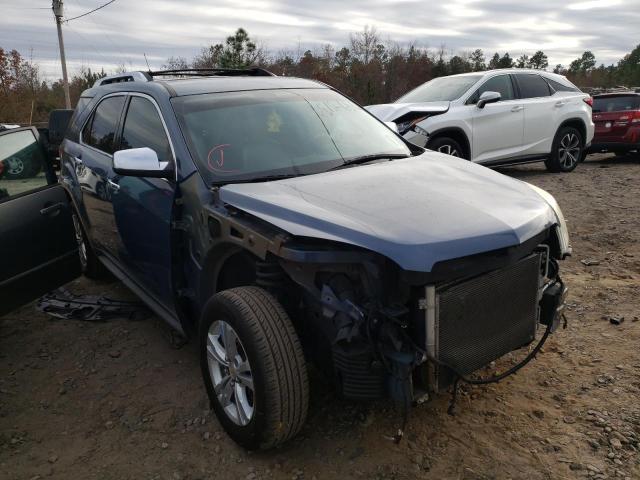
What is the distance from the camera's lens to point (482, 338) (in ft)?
8.25

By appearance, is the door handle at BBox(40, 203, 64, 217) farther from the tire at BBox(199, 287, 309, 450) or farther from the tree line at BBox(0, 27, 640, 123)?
the tree line at BBox(0, 27, 640, 123)

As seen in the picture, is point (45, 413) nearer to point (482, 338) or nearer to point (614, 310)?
point (482, 338)

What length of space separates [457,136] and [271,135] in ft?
17.7

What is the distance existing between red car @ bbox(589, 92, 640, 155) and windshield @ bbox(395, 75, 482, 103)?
4.33 metres

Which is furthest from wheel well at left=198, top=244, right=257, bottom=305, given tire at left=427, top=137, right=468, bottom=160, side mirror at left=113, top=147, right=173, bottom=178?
tire at left=427, top=137, right=468, bottom=160

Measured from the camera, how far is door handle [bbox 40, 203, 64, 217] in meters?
4.03

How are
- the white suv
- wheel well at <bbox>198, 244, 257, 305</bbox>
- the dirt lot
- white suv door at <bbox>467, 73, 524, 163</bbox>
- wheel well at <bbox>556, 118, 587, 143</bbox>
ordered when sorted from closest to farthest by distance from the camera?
the dirt lot → wheel well at <bbox>198, 244, 257, 305</bbox> → the white suv → white suv door at <bbox>467, 73, 524, 163</bbox> → wheel well at <bbox>556, 118, 587, 143</bbox>

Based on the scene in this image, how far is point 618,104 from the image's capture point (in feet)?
38.2

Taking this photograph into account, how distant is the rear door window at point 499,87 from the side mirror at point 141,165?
6415mm

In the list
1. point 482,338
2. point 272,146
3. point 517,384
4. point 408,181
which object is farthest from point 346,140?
point 517,384

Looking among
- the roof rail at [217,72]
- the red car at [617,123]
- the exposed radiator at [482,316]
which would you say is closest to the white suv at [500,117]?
the red car at [617,123]

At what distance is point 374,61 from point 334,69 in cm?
279

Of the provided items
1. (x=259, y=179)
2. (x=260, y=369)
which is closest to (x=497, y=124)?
(x=259, y=179)

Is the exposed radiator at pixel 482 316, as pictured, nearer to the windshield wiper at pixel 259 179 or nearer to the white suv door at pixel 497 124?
the windshield wiper at pixel 259 179
